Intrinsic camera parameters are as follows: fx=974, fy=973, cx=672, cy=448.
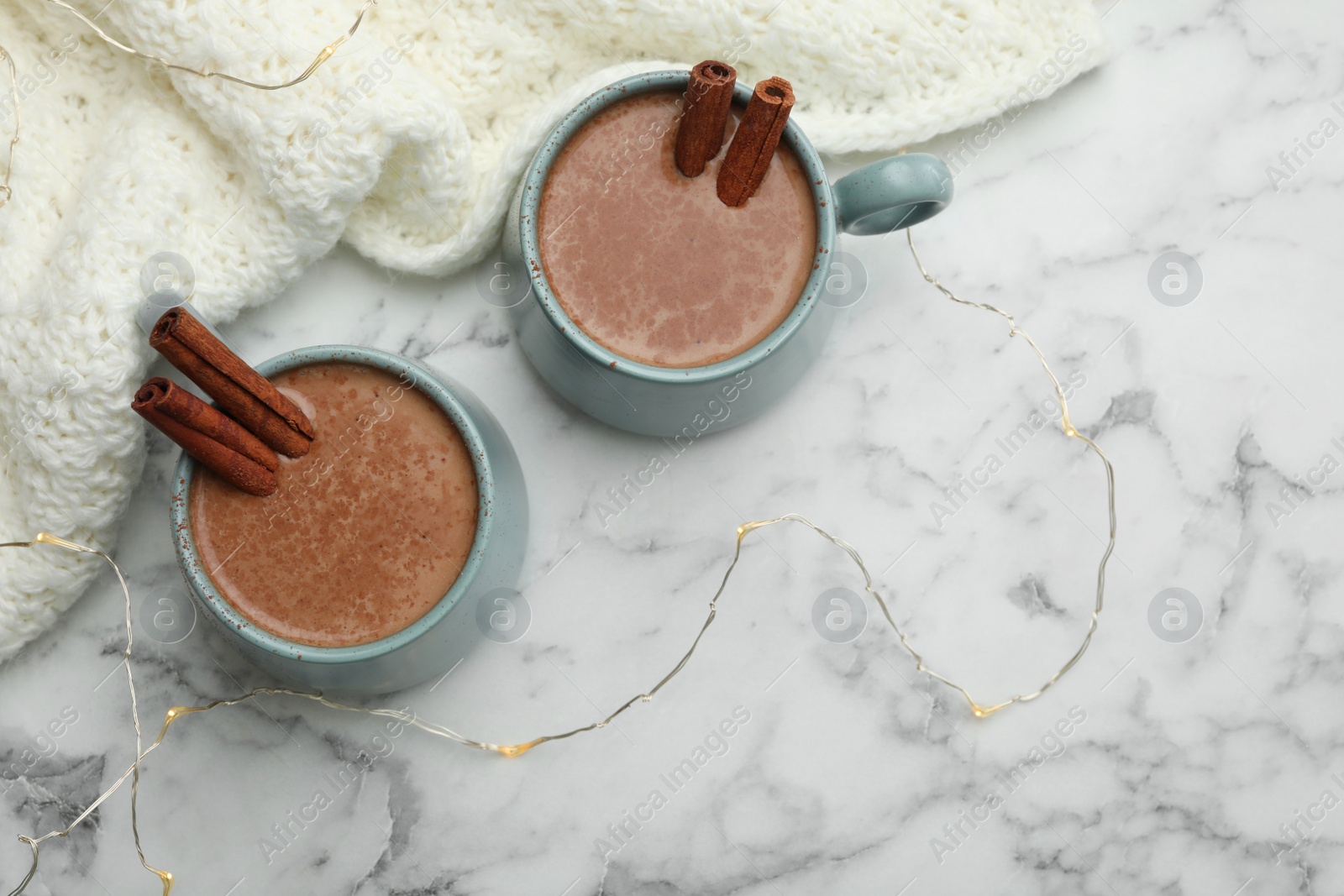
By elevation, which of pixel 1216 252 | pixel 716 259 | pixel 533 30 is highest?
pixel 533 30

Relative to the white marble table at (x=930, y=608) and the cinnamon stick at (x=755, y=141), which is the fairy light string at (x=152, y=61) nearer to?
the white marble table at (x=930, y=608)

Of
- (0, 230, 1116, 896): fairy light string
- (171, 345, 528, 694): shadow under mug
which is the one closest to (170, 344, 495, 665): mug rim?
(171, 345, 528, 694): shadow under mug

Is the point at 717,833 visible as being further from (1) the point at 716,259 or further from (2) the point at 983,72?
(2) the point at 983,72

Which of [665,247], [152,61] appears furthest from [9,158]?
[665,247]

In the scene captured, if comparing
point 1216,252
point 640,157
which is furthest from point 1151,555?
point 640,157

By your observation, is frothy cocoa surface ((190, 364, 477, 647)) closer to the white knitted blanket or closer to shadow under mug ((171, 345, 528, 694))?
shadow under mug ((171, 345, 528, 694))

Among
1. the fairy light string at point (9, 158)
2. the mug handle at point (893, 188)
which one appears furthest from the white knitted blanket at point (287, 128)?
the mug handle at point (893, 188)
